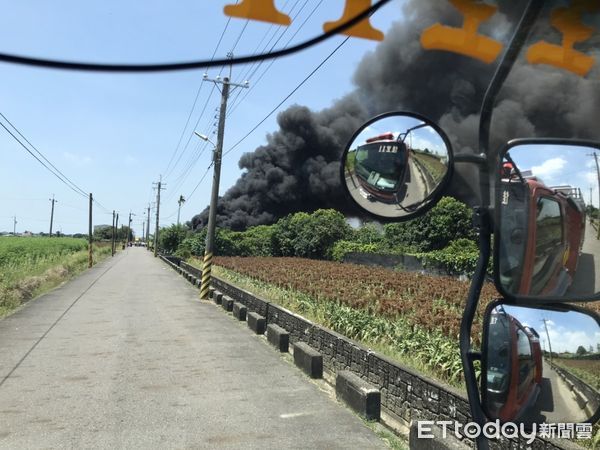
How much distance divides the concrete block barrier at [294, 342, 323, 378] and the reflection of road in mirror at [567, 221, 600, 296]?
20.3ft

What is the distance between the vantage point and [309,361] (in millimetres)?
7715

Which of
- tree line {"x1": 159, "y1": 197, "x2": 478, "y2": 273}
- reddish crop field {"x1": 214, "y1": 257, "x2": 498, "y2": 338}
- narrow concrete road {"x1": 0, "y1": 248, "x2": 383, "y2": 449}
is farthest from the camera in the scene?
tree line {"x1": 159, "y1": 197, "x2": 478, "y2": 273}

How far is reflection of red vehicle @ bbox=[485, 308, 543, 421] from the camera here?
1.71 meters

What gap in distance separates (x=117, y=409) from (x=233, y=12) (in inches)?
200

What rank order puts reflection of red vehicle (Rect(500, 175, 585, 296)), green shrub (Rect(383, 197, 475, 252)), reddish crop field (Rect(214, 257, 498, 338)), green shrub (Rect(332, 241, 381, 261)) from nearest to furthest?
reflection of red vehicle (Rect(500, 175, 585, 296)) → reddish crop field (Rect(214, 257, 498, 338)) → green shrub (Rect(383, 197, 475, 252)) → green shrub (Rect(332, 241, 381, 261))

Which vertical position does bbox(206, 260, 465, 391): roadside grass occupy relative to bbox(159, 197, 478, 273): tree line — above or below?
below


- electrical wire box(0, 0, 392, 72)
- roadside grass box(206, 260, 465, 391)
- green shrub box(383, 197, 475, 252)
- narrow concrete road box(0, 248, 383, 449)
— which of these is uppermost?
green shrub box(383, 197, 475, 252)

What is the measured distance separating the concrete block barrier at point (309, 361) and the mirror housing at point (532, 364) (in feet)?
19.8

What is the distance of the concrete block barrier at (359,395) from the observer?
5711mm

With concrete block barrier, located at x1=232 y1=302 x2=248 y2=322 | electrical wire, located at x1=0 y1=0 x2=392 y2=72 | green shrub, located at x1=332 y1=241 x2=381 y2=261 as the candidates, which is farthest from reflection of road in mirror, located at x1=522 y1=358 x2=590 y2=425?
green shrub, located at x1=332 y1=241 x2=381 y2=261

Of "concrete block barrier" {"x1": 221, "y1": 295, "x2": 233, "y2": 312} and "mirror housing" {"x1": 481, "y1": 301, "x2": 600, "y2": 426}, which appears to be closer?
"mirror housing" {"x1": 481, "y1": 301, "x2": 600, "y2": 426}

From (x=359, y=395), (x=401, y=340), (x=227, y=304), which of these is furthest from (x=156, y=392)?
(x=227, y=304)

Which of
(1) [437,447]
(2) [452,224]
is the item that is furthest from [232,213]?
(1) [437,447]

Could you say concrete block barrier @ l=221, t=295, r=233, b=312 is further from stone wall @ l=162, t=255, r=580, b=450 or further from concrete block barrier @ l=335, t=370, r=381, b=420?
concrete block barrier @ l=335, t=370, r=381, b=420
